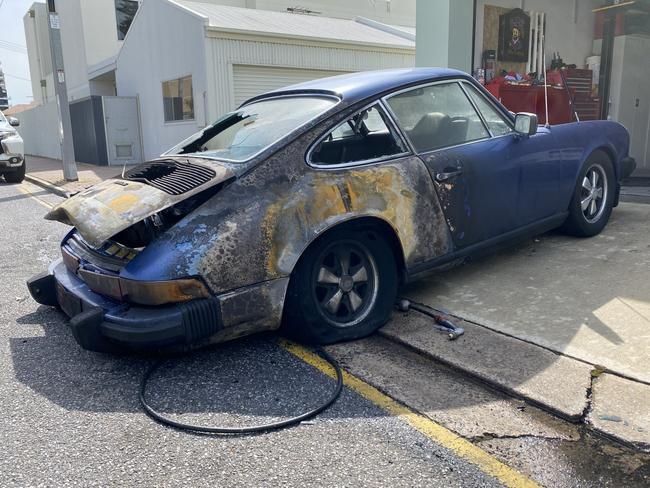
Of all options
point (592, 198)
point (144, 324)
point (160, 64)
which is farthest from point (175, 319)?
point (160, 64)

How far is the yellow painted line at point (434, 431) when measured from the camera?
7.83 ft

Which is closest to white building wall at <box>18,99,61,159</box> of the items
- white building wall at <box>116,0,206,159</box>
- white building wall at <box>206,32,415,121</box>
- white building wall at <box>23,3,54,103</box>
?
white building wall at <box>23,3,54,103</box>

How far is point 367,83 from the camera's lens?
13.2 feet

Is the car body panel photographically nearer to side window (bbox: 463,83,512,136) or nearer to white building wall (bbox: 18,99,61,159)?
side window (bbox: 463,83,512,136)

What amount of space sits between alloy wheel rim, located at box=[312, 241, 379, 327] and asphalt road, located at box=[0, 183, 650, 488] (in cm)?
21

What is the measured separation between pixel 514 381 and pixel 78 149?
22.8m

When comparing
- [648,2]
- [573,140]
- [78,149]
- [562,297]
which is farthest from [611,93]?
[78,149]

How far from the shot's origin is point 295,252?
333cm

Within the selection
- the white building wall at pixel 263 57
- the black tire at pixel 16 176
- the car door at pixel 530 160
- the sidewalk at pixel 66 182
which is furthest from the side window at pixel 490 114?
the black tire at pixel 16 176

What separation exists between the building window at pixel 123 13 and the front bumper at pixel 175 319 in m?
24.5

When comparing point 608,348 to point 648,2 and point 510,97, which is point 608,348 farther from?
point 648,2

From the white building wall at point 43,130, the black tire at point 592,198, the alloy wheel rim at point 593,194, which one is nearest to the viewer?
the black tire at point 592,198

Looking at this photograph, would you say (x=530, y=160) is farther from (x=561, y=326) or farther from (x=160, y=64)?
(x=160, y=64)

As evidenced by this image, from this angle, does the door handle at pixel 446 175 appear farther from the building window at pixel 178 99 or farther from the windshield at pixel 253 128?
the building window at pixel 178 99
